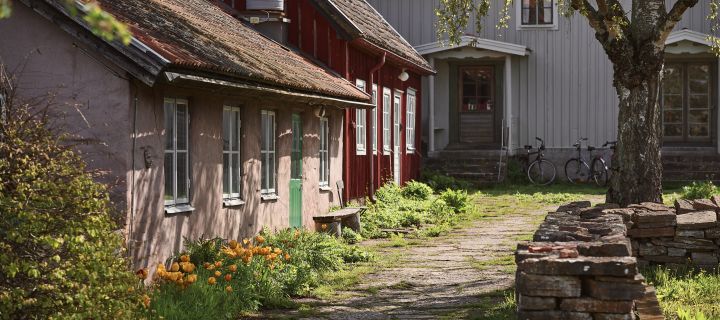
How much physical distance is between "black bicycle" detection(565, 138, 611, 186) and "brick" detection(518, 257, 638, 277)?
19649 millimetres

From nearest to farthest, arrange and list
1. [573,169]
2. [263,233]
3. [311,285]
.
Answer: [311,285]
[263,233]
[573,169]

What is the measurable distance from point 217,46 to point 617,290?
681cm

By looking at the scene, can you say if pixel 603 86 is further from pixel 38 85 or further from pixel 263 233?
pixel 38 85

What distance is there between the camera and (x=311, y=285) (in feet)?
34.9

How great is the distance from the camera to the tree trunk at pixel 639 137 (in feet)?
43.1

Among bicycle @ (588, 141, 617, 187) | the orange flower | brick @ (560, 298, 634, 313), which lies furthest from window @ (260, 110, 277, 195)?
bicycle @ (588, 141, 617, 187)

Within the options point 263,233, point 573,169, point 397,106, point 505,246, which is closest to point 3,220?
point 263,233

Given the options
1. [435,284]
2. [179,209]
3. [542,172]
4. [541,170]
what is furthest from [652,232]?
[542,172]

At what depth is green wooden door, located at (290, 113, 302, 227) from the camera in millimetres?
14516

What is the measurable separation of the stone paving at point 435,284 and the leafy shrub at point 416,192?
5207 mm

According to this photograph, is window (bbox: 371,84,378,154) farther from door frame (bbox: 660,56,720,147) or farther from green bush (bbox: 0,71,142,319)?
green bush (bbox: 0,71,142,319)

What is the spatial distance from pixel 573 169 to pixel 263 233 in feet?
51.6

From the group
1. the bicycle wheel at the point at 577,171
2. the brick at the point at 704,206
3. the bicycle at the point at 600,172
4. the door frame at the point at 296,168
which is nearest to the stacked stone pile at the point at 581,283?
the brick at the point at 704,206

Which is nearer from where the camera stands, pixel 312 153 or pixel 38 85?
pixel 38 85
